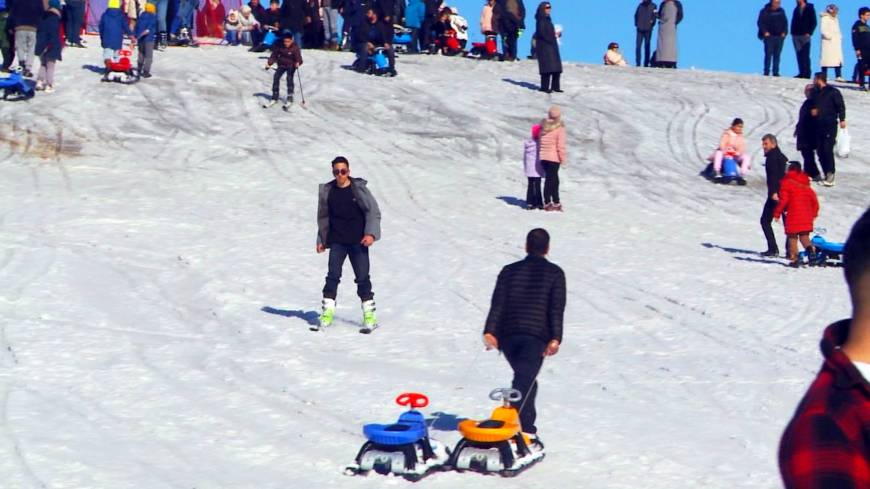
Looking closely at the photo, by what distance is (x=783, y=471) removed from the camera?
2.11 m

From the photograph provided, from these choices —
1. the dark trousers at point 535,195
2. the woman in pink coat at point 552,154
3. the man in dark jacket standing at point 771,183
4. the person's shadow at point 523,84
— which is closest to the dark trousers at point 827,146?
the man in dark jacket standing at point 771,183

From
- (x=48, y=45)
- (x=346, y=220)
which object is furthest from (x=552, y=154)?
(x=48, y=45)

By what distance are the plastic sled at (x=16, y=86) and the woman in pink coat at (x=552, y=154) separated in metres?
8.97

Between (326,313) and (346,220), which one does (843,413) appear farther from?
(326,313)

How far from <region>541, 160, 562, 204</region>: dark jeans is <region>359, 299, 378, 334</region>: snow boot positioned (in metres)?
7.44

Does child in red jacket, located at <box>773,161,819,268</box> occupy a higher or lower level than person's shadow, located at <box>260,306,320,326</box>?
higher

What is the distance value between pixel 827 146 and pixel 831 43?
28.2 ft

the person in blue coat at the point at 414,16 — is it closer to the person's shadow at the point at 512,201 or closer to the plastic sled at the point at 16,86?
the plastic sled at the point at 16,86

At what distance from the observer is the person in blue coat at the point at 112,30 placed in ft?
83.7

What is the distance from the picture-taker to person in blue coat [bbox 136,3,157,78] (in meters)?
25.5

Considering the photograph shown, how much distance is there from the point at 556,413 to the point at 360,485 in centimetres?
225

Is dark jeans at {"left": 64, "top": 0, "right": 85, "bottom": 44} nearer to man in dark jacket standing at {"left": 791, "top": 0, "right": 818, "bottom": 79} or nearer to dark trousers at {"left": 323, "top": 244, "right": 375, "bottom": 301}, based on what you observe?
man in dark jacket standing at {"left": 791, "top": 0, "right": 818, "bottom": 79}

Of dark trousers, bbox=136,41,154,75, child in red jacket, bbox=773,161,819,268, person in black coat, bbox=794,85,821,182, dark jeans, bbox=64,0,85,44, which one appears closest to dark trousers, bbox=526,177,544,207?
child in red jacket, bbox=773,161,819,268

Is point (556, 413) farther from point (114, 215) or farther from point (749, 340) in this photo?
point (114, 215)
